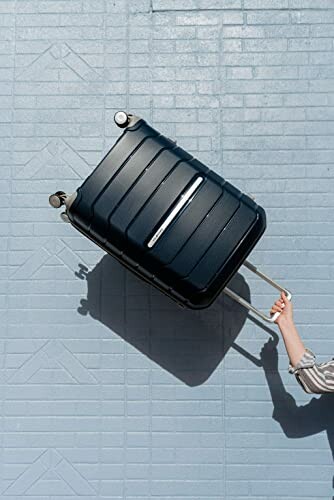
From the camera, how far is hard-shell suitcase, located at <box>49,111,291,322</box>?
136 cm

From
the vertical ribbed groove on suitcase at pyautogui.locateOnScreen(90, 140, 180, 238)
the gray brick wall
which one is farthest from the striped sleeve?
the vertical ribbed groove on suitcase at pyautogui.locateOnScreen(90, 140, 180, 238)

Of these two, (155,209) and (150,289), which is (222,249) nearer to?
(155,209)

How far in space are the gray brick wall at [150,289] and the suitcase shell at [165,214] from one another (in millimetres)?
276

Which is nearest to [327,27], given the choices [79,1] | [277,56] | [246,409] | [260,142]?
Answer: [277,56]

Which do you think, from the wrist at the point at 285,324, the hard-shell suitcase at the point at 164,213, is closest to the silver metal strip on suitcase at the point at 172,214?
the hard-shell suitcase at the point at 164,213

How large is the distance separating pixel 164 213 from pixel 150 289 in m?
0.34

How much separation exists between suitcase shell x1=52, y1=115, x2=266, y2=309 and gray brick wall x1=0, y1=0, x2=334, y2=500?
276mm

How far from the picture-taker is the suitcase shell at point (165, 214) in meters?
1.36

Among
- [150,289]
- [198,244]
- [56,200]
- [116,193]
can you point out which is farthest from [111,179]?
[150,289]

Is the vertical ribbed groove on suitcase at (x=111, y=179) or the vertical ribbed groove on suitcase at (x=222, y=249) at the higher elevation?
the vertical ribbed groove on suitcase at (x=111, y=179)

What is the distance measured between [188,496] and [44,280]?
0.67 metres

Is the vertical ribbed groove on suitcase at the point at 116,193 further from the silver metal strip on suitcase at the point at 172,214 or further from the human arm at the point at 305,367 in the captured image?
the human arm at the point at 305,367

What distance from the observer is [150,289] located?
1.64 meters

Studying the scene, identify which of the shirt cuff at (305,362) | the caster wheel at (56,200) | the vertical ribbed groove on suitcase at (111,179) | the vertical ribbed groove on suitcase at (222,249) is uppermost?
the vertical ribbed groove on suitcase at (111,179)
